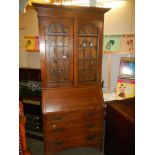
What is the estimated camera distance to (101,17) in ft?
9.96

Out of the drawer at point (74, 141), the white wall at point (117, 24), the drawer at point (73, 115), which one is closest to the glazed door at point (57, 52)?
the drawer at point (73, 115)

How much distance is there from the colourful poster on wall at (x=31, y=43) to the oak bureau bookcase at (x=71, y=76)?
3.22ft

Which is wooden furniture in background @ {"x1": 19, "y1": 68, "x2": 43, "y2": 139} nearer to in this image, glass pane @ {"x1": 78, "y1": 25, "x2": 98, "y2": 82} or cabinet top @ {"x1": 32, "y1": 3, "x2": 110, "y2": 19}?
glass pane @ {"x1": 78, "y1": 25, "x2": 98, "y2": 82}

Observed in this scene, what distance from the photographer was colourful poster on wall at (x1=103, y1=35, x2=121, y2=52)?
3.70 m

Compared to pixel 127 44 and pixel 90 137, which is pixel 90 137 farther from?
pixel 127 44

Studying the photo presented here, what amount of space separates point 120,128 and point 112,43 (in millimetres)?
1835

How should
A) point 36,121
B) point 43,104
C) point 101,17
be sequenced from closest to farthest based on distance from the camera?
point 43,104 → point 101,17 → point 36,121

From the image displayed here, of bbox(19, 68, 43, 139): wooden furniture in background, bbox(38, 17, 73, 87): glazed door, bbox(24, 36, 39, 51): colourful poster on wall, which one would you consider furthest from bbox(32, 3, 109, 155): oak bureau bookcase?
bbox(24, 36, 39, 51): colourful poster on wall

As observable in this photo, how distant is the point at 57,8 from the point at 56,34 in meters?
0.35

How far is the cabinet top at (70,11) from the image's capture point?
268cm

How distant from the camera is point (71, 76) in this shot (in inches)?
119

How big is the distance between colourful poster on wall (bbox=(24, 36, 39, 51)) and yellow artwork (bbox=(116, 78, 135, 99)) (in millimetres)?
1621
